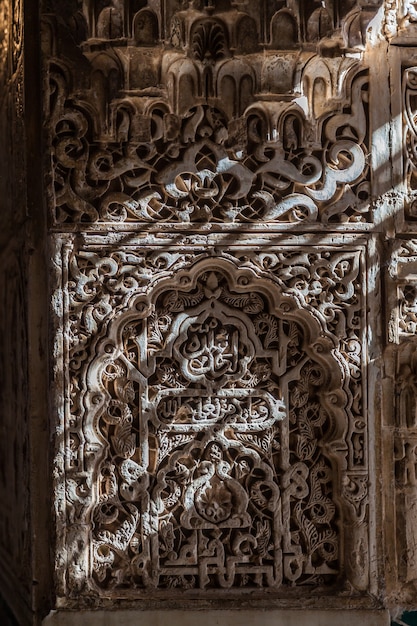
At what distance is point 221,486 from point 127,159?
4.58ft

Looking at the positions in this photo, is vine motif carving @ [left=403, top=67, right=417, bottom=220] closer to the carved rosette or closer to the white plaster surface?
the carved rosette

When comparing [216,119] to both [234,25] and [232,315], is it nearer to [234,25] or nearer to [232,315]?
[234,25]

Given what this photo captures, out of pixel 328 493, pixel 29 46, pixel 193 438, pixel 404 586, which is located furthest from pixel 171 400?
pixel 29 46

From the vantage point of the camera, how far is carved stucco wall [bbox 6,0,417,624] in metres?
3.80

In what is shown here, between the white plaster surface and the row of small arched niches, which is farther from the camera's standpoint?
the white plaster surface

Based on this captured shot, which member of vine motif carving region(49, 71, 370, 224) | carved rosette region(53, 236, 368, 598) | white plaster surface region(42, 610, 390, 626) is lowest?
white plaster surface region(42, 610, 390, 626)

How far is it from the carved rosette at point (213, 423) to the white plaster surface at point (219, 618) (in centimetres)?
9

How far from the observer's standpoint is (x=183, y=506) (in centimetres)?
386

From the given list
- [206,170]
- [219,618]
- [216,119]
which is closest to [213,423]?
[219,618]

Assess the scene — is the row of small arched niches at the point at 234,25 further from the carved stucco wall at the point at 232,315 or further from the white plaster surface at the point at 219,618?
the white plaster surface at the point at 219,618

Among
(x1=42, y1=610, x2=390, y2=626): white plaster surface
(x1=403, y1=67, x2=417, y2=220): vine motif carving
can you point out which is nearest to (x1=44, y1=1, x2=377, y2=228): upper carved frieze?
(x1=403, y1=67, x2=417, y2=220): vine motif carving

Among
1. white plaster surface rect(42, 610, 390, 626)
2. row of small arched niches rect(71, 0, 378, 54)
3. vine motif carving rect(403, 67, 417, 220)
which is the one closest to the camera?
row of small arched niches rect(71, 0, 378, 54)

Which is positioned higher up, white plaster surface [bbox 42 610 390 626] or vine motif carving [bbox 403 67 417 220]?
vine motif carving [bbox 403 67 417 220]

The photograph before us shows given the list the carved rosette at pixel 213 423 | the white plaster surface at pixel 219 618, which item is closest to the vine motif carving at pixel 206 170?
the carved rosette at pixel 213 423
